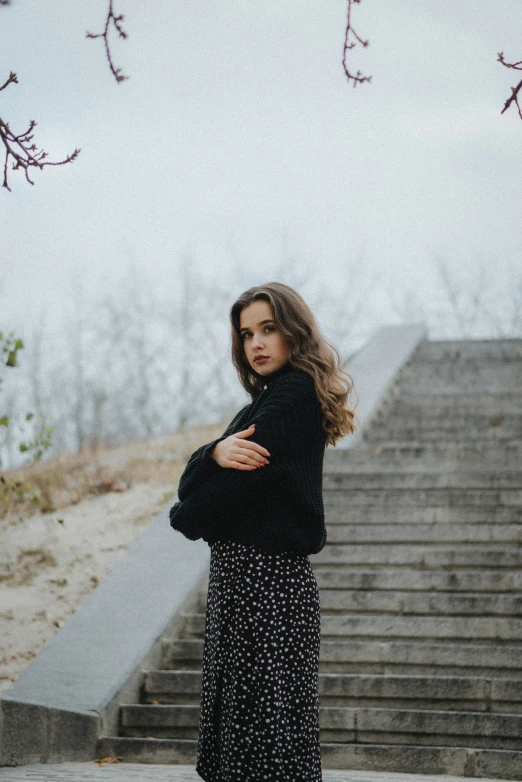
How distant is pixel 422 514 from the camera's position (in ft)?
20.0

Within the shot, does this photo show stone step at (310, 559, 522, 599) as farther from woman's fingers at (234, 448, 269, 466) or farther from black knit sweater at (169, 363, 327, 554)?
woman's fingers at (234, 448, 269, 466)

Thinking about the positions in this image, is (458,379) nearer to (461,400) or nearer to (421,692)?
(461,400)

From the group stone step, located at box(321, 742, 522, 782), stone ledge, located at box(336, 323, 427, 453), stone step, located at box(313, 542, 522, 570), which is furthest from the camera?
stone ledge, located at box(336, 323, 427, 453)

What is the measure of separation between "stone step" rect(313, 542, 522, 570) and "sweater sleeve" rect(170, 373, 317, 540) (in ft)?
9.74

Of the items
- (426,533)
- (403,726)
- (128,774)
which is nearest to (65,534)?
(426,533)

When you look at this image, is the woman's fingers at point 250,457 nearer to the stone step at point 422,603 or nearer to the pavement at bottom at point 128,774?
the pavement at bottom at point 128,774

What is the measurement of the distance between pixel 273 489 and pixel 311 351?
1.63 ft

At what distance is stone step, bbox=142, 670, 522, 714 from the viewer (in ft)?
14.6

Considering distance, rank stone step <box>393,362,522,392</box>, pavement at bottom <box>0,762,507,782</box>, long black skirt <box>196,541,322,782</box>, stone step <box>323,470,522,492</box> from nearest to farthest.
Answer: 1. long black skirt <box>196,541,322,782</box>
2. pavement at bottom <box>0,762,507,782</box>
3. stone step <box>323,470,522,492</box>
4. stone step <box>393,362,522,392</box>

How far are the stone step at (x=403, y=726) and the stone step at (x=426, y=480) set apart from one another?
2.40 meters

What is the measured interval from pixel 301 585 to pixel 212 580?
0.31 meters

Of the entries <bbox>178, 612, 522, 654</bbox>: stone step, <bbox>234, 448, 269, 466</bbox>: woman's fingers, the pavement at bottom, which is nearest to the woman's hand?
<bbox>234, 448, 269, 466</bbox>: woman's fingers

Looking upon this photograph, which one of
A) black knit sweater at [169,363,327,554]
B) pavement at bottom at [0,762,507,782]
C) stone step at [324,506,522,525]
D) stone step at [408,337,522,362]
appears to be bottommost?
pavement at bottom at [0,762,507,782]

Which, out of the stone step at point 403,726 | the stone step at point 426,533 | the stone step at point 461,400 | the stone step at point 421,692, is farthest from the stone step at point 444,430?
the stone step at point 403,726
